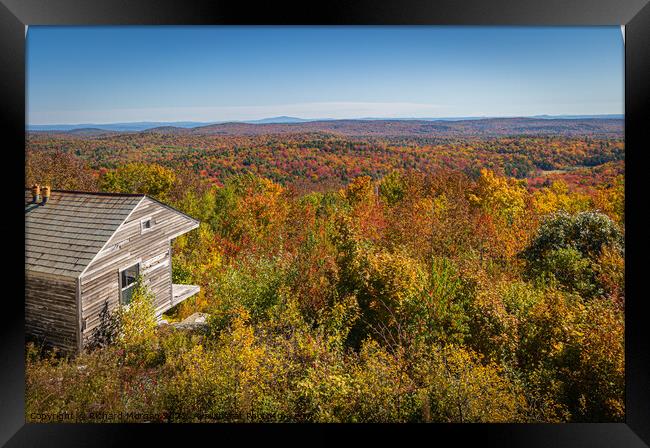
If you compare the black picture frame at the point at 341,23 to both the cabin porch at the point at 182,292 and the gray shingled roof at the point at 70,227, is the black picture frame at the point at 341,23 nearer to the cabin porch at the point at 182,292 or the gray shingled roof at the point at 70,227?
the gray shingled roof at the point at 70,227

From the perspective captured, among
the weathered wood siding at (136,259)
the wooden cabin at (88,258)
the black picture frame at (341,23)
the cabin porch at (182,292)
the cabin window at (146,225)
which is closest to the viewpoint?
the black picture frame at (341,23)

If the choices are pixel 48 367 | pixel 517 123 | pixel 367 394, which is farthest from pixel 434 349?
pixel 48 367

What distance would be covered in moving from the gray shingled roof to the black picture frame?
73 cm

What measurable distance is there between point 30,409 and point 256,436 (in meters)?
2.13

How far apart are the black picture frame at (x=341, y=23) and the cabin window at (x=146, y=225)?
1.42 meters

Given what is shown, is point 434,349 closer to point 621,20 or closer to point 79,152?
point 621,20

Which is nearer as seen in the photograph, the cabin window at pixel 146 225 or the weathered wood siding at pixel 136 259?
the weathered wood siding at pixel 136 259

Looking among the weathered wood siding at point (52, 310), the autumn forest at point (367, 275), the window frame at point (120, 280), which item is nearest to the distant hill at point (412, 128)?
the autumn forest at point (367, 275)

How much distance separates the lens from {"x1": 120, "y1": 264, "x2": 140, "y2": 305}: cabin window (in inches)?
201

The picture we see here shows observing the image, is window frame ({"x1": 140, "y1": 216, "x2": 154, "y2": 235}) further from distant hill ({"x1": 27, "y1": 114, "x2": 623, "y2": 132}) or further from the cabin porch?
distant hill ({"x1": 27, "y1": 114, "x2": 623, "y2": 132})

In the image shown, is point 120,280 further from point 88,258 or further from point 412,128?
point 412,128

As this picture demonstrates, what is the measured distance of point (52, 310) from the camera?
184 inches

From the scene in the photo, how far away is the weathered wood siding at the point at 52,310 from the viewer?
15.1 ft
